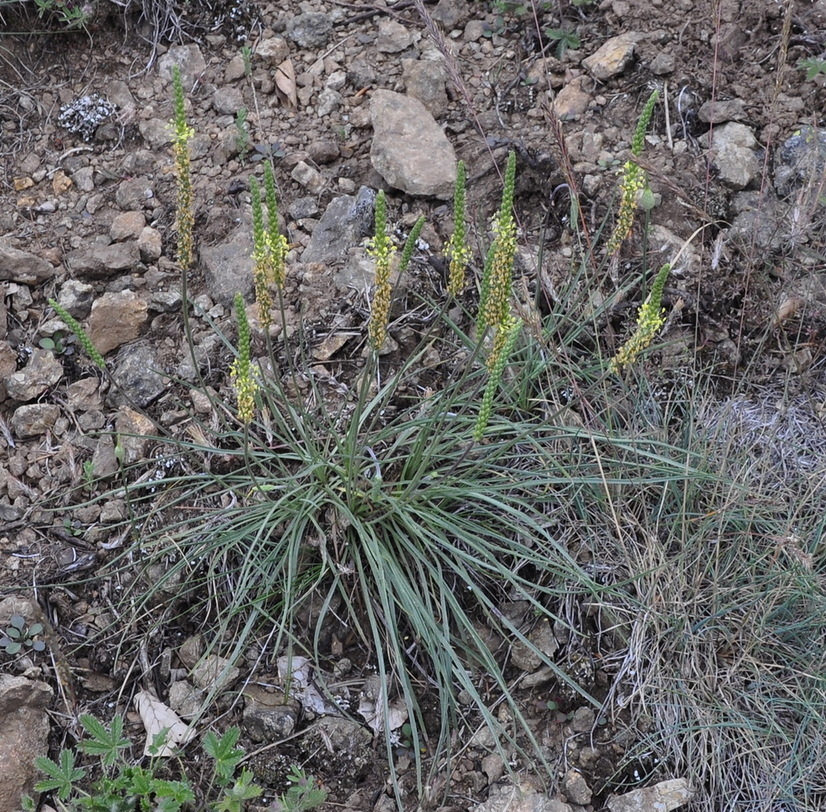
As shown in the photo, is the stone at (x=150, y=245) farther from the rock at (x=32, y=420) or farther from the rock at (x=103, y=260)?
the rock at (x=32, y=420)

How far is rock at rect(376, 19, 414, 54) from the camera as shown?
4289 mm

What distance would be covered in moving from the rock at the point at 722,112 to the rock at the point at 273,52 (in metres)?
1.88

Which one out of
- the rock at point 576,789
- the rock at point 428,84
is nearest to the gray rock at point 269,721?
the rock at point 576,789

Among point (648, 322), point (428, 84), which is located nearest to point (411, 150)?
point (428, 84)

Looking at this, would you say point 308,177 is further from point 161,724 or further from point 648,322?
point 161,724

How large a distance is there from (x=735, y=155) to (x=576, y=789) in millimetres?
2537

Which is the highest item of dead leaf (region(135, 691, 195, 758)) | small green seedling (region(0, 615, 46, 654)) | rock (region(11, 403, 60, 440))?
rock (region(11, 403, 60, 440))

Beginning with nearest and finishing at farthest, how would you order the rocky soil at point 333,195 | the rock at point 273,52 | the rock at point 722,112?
the rocky soil at point 333,195, the rock at point 722,112, the rock at point 273,52

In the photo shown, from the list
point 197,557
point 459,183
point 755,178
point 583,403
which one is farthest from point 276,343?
point 755,178

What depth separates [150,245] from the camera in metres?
3.76

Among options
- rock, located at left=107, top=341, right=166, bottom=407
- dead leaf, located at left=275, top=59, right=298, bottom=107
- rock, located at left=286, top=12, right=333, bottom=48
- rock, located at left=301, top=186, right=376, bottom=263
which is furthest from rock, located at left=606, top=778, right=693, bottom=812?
rock, located at left=286, top=12, right=333, bottom=48

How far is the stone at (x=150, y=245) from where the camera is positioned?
375 cm

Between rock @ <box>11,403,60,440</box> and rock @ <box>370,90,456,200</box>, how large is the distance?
63.2 inches

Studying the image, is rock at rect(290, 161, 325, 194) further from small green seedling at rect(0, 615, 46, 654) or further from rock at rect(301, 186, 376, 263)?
small green seedling at rect(0, 615, 46, 654)
